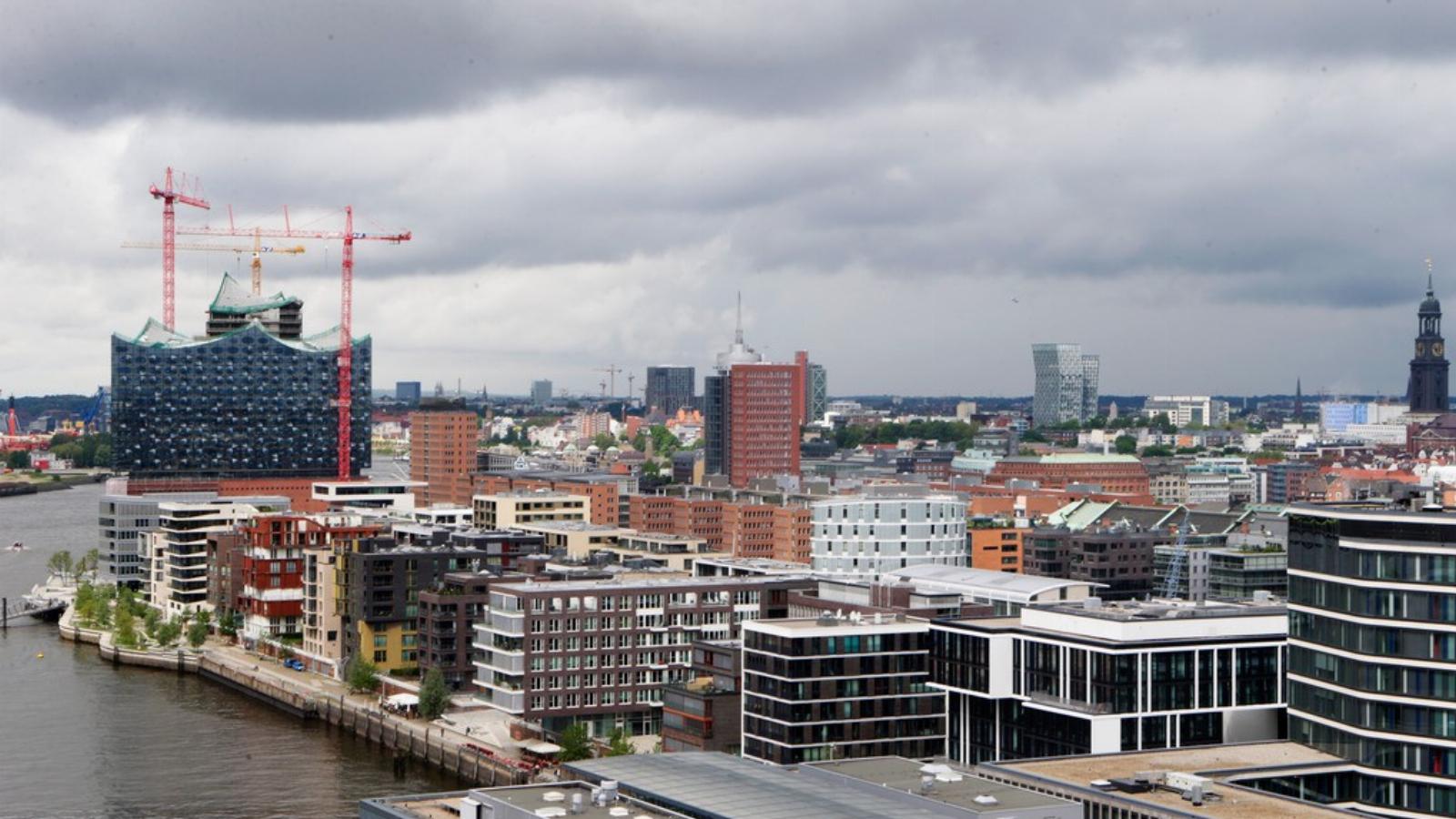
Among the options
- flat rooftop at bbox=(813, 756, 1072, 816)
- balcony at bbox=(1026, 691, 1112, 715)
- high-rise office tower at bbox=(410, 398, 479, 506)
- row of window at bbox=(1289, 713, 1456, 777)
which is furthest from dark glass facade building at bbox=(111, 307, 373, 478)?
row of window at bbox=(1289, 713, 1456, 777)

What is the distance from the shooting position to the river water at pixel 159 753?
42.9m

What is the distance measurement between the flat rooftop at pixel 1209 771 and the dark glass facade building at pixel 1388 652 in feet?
2.19

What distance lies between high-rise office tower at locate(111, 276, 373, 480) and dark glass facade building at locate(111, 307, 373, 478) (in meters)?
0.05

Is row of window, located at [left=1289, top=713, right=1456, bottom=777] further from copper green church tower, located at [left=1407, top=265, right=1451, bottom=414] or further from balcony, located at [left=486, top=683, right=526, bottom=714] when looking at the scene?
copper green church tower, located at [left=1407, top=265, right=1451, bottom=414]

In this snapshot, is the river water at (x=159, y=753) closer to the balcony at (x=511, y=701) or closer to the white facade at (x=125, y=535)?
the balcony at (x=511, y=701)

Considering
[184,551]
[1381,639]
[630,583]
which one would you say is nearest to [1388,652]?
[1381,639]

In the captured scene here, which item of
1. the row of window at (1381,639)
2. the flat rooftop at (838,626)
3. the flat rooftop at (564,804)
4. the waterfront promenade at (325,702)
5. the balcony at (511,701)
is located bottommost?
the waterfront promenade at (325,702)

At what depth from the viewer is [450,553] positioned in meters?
58.2

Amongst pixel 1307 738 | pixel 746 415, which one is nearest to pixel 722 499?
pixel 746 415

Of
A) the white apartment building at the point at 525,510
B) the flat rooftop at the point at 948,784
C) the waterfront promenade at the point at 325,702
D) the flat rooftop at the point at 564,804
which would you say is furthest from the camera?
the white apartment building at the point at 525,510

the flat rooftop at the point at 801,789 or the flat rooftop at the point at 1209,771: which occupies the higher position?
the flat rooftop at the point at 801,789

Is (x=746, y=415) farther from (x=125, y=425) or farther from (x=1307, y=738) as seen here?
(x=1307, y=738)

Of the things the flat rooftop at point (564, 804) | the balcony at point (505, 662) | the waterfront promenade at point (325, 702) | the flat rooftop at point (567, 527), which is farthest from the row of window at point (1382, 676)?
the flat rooftop at point (567, 527)

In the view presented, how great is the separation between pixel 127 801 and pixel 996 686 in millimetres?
17392
